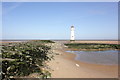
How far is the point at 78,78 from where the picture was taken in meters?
6.25

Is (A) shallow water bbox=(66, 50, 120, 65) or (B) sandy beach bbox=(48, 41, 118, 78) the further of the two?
(A) shallow water bbox=(66, 50, 120, 65)

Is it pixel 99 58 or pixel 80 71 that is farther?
pixel 99 58

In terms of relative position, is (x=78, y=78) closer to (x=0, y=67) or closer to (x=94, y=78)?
(x=94, y=78)

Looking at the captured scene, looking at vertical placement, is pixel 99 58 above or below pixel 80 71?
below

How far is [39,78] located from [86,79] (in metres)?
2.22

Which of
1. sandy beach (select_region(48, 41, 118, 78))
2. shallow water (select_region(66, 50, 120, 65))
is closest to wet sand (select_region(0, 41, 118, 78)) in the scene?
sandy beach (select_region(48, 41, 118, 78))

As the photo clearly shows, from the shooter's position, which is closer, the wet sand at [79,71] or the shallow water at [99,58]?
the wet sand at [79,71]

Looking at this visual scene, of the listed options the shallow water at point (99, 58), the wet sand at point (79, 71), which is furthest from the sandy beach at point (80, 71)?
the shallow water at point (99, 58)

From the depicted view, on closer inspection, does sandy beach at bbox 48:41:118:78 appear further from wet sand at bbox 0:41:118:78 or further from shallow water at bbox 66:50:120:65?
shallow water at bbox 66:50:120:65

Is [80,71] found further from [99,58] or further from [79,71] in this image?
[99,58]

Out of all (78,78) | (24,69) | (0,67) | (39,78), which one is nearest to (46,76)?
(39,78)

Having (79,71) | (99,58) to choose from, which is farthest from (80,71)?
(99,58)

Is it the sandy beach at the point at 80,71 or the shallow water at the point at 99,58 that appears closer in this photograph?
the sandy beach at the point at 80,71

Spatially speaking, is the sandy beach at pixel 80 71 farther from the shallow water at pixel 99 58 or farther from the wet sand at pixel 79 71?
the shallow water at pixel 99 58
